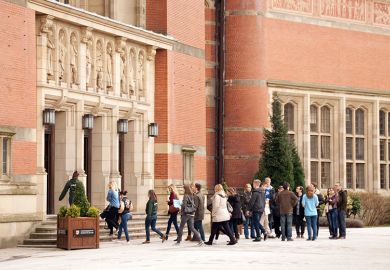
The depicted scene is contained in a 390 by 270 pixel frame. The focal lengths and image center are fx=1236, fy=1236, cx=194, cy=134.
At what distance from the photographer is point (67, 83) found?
3306 cm

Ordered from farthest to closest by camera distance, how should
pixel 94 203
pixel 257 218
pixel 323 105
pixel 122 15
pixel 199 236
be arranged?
pixel 323 105 → pixel 122 15 → pixel 94 203 → pixel 257 218 → pixel 199 236

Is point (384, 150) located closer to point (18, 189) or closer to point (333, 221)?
point (333, 221)

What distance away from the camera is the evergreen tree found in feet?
143

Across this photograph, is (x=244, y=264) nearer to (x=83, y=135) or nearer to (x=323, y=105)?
(x=83, y=135)

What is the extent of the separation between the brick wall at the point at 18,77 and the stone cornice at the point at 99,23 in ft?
2.35

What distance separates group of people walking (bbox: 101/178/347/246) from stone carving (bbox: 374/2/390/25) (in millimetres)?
16277

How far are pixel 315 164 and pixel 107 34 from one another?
16.0 m

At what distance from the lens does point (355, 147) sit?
50.2 metres

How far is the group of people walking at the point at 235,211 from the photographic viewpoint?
3153cm

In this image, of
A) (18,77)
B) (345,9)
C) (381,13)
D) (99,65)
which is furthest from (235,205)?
(381,13)

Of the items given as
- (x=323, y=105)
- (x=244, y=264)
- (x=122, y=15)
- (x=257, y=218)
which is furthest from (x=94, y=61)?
(x=323, y=105)

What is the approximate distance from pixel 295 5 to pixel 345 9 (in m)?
3.00

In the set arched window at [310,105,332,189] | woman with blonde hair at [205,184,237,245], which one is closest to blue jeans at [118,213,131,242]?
woman with blonde hair at [205,184,237,245]

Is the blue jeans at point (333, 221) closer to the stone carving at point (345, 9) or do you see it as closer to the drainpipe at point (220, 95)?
the drainpipe at point (220, 95)
